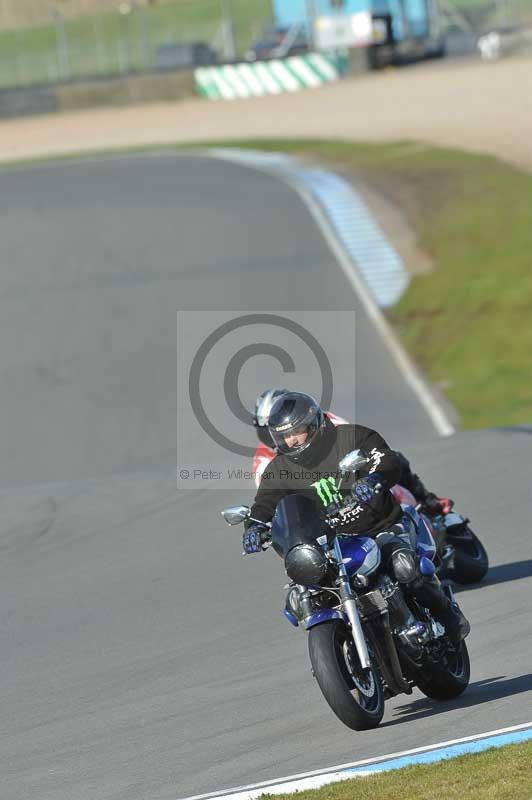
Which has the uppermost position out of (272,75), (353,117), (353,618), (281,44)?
(353,618)

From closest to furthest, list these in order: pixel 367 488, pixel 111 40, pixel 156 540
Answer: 1. pixel 367 488
2. pixel 156 540
3. pixel 111 40

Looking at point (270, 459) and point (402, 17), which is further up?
point (270, 459)

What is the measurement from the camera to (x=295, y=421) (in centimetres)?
650

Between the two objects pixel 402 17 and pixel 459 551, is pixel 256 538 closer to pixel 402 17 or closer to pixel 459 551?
pixel 459 551

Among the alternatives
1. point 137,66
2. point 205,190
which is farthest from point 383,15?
point 205,190

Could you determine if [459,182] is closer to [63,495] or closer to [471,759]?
[63,495]

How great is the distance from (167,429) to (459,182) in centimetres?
1225

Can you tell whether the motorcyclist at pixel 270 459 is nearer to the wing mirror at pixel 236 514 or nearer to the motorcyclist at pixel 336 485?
the motorcyclist at pixel 336 485

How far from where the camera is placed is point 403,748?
5.95 meters

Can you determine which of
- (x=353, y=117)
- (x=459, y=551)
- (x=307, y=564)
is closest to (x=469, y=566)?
(x=459, y=551)

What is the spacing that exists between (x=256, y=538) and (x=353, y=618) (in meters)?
0.63

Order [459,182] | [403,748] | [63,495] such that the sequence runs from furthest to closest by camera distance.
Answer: [459,182]
[63,495]
[403,748]

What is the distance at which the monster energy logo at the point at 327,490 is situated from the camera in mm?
6617

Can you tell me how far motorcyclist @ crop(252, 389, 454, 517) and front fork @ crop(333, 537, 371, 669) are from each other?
69.5 inches
